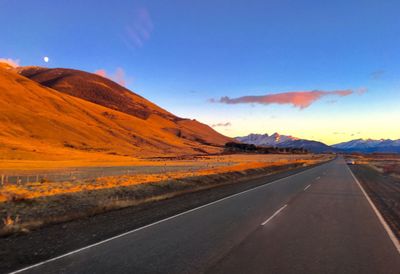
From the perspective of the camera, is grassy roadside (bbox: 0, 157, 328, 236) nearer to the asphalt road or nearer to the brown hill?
the asphalt road

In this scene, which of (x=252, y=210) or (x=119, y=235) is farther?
(x=252, y=210)

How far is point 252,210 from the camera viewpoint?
45.2 feet

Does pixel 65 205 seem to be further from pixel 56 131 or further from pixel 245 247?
pixel 56 131

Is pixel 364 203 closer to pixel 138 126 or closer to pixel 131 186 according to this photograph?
pixel 131 186

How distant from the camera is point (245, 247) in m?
8.03

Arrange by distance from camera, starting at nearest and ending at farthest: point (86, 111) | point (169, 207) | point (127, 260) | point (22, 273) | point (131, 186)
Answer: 1. point (22, 273)
2. point (127, 260)
3. point (169, 207)
4. point (131, 186)
5. point (86, 111)

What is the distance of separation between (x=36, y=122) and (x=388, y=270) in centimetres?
12094

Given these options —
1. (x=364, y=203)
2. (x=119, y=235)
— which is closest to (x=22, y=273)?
(x=119, y=235)

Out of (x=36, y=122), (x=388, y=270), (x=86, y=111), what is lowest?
(x=388, y=270)

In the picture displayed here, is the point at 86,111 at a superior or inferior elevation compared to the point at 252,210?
superior

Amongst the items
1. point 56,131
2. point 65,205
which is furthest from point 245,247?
point 56,131

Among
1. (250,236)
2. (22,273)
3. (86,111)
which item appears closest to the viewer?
(22,273)

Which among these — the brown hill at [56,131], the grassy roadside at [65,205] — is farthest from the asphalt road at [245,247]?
the brown hill at [56,131]

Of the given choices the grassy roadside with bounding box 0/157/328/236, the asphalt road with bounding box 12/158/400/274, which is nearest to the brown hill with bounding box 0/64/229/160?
the grassy roadside with bounding box 0/157/328/236
